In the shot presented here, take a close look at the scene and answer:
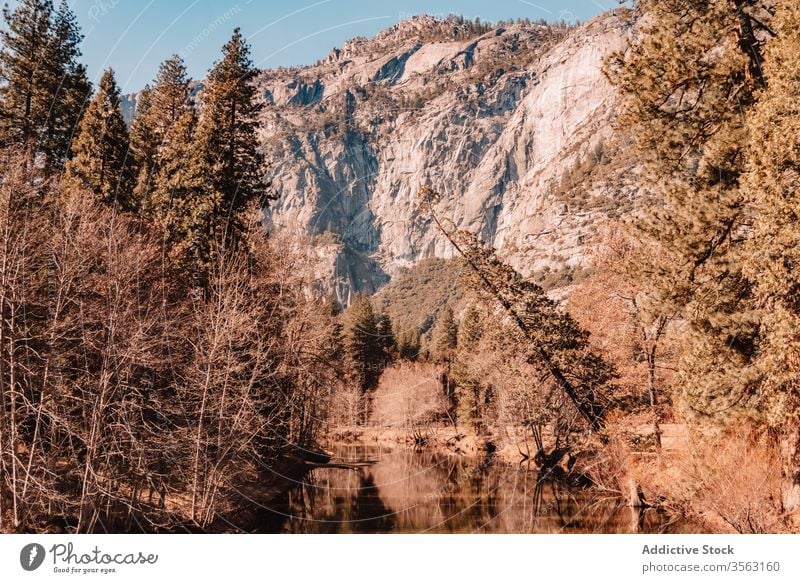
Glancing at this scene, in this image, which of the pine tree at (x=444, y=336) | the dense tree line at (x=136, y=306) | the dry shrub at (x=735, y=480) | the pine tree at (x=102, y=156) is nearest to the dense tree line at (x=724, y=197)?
the dry shrub at (x=735, y=480)

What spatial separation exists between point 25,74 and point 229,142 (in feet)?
42.4

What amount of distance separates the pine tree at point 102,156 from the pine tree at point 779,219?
2425cm

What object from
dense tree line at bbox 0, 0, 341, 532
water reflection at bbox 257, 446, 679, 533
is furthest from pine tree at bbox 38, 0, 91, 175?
water reflection at bbox 257, 446, 679, 533

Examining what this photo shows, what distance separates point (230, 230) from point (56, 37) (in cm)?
1676

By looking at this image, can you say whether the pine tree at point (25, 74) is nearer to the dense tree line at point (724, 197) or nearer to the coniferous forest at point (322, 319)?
the coniferous forest at point (322, 319)

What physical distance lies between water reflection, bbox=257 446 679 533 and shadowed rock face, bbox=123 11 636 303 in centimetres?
1028

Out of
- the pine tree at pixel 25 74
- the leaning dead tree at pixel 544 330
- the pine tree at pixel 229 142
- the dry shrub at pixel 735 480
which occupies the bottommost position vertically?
the dry shrub at pixel 735 480

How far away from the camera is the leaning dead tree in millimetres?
20500

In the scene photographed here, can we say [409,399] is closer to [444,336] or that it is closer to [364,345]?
[364,345]

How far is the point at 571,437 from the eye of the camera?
23.5 meters

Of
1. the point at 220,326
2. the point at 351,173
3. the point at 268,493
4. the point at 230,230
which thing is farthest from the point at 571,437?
the point at 351,173

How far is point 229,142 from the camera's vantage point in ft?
83.7

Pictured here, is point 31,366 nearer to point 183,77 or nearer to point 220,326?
point 220,326

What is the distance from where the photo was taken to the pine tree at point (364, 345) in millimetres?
69250
